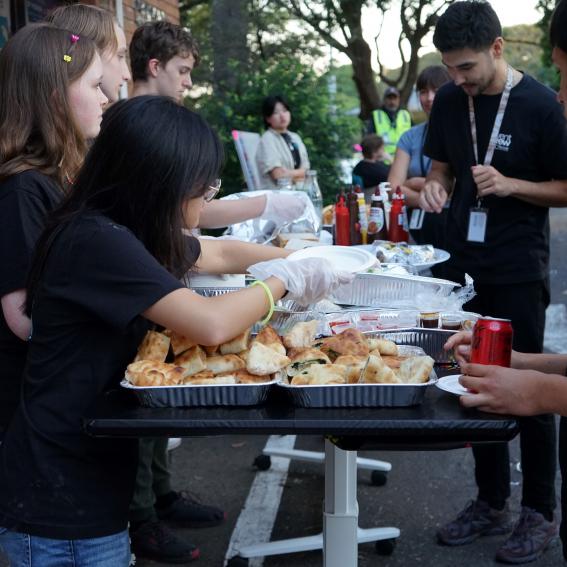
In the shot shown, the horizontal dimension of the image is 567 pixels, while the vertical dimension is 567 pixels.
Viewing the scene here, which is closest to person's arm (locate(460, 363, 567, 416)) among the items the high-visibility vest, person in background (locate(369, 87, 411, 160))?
person in background (locate(369, 87, 411, 160))

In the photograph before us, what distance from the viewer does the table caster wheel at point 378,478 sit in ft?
13.8

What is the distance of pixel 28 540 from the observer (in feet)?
6.30

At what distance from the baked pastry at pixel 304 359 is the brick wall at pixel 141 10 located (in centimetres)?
543

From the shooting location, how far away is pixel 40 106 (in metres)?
2.38

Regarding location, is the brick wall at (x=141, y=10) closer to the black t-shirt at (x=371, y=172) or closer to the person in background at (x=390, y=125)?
the black t-shirt at (x=371, y=172)

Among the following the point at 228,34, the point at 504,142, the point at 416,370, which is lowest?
the point at 416,370

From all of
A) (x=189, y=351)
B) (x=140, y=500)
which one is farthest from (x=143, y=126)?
(x=140, y=500)

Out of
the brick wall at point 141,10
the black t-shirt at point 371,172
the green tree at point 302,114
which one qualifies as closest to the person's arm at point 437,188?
the brick wall at point 141,10

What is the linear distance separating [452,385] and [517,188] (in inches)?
68.9

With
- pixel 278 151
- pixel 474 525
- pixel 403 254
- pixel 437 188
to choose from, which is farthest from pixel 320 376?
pixel 278 151

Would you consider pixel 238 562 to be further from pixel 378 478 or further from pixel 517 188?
pixel 517 188

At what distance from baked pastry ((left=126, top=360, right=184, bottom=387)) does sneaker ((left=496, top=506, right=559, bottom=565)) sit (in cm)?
216

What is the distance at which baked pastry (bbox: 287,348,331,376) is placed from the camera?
1.96 meters

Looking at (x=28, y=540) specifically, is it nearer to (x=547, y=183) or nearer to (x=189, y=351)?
(x=189, y=351)
